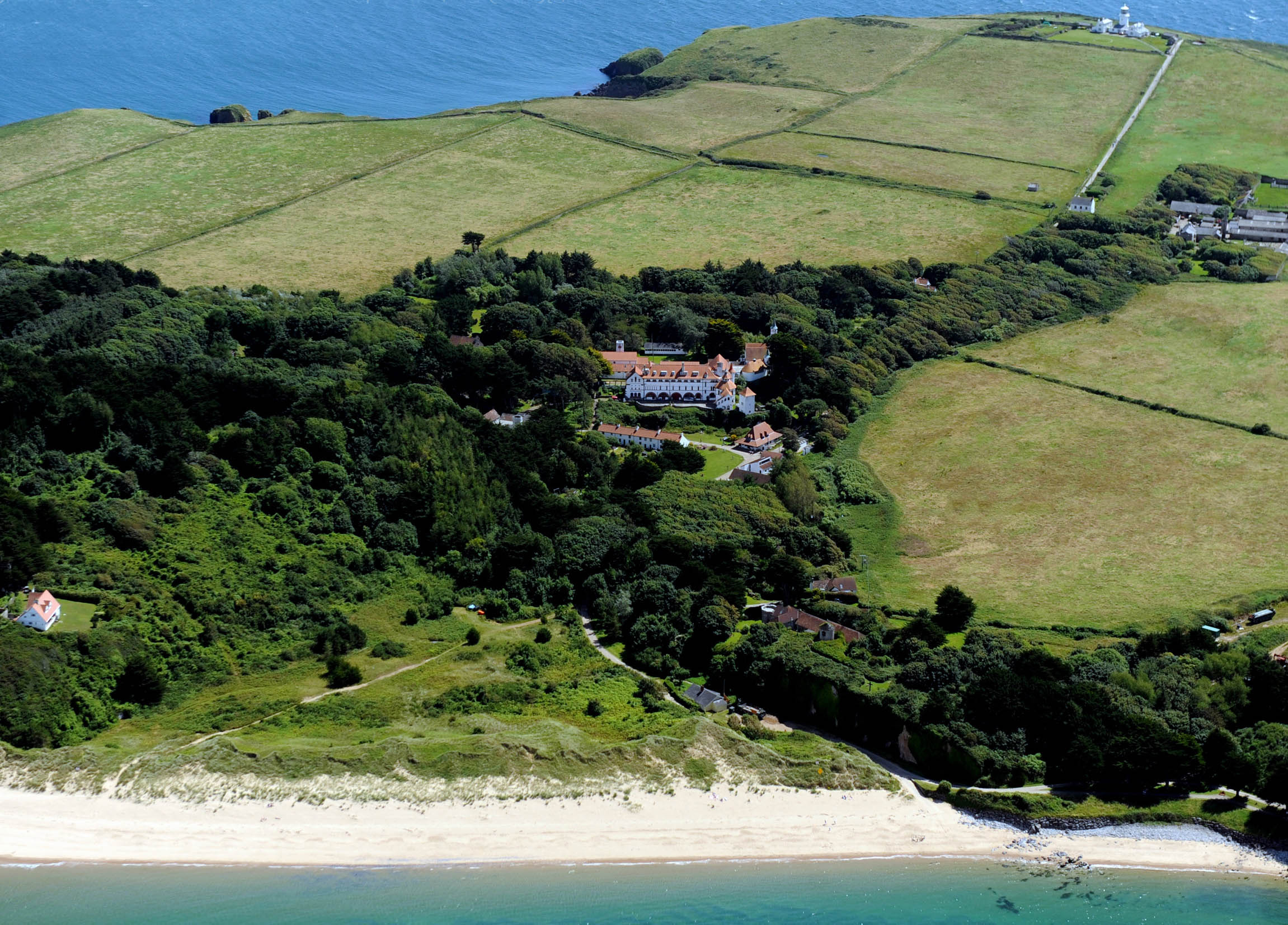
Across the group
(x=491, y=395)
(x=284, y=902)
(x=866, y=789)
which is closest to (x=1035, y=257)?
(x=491, y=395)

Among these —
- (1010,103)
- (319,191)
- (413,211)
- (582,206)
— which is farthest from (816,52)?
(319,191)

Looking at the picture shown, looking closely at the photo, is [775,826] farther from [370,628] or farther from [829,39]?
[829,39]

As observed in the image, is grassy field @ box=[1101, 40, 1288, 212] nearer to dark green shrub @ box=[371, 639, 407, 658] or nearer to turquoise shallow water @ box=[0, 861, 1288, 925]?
turquoise shallow water @ box=[0, 861, 1288, 925]

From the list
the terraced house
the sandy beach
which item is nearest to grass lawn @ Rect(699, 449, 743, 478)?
the terraced house

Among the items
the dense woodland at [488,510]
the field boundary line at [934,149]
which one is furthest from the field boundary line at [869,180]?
the dense woodland at [488,510]

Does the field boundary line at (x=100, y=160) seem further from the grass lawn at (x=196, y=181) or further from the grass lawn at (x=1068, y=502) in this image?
the grass lawn at (x=1068, y=502)
